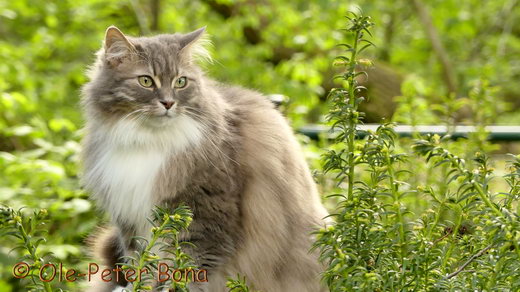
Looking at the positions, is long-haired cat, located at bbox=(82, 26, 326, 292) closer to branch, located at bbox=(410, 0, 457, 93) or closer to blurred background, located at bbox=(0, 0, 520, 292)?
blurred background, located at bbox=(0, 0, 520, 292)

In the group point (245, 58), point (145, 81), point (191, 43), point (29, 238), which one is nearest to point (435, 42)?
point (245, 58)

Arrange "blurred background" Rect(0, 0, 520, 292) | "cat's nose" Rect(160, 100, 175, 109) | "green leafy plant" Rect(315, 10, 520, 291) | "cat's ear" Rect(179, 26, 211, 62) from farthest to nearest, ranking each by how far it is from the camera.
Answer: "blurred background" Rect(0, 0, 520, 292) → "cat's ear" Rect(179, 26, 211, 62) → "cat's nose" Rect(160, 100, 175, 109) → "green leafy plant" Rect(315, 10, 520, 291)

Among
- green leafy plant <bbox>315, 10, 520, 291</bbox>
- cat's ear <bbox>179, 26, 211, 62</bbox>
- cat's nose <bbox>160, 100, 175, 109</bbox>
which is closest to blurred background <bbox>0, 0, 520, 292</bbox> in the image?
cat's ear <bbox>179, 26, 211, 62</bbox>

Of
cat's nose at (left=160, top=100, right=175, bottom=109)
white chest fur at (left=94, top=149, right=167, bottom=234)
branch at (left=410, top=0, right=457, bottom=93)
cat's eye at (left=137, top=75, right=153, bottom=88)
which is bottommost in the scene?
white chest fur at (left=94, top=149, right=167, bottom=234)

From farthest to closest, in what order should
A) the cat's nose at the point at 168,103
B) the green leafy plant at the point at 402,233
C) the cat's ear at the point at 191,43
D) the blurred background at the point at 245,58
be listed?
1. the blurred background at the point at 245,58
2. the cat's ear at the point at 191,43
3. the cat's nose at the point at 168,103
4. the green leafy plant at the point at 402,233

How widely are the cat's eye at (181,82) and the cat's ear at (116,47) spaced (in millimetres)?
192

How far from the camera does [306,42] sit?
18.7 ft

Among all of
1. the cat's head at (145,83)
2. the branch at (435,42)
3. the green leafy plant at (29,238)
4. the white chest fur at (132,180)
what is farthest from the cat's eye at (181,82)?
the branch at (435,42)

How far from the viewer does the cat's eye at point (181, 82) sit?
8.28 ft

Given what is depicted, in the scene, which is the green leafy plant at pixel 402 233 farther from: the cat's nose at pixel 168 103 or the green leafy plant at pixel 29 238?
the cat's nose at pixel 168 103

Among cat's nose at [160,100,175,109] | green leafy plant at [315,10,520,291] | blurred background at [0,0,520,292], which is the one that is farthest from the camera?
blurred background at [0,0,520,292]

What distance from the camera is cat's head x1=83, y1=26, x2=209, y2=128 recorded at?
8.06 ft

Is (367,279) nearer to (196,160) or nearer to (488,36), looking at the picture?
(196,160)

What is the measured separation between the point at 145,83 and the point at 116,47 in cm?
17
